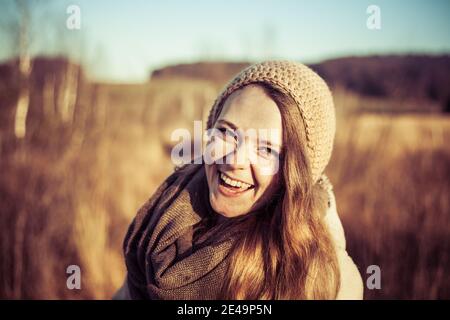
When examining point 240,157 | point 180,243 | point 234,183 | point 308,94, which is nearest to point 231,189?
point 234,183

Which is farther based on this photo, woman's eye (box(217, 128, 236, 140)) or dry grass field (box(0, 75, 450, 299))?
dry grass field (box(0, 75, 450, 299))

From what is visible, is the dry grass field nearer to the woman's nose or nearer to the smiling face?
the smiling face

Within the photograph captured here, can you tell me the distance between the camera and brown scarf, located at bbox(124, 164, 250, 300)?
1273 millimetres

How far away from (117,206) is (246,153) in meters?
3.63

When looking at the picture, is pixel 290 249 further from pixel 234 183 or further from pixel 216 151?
pixel 216 151

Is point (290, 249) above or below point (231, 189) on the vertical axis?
below

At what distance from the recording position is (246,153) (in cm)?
124

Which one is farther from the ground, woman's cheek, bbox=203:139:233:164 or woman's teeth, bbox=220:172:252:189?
woman's cheek, bbox=203:139:233:164

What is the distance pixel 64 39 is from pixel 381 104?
7.02 meters

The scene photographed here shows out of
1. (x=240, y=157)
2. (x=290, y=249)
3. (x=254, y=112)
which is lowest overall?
(x=290, y=249)

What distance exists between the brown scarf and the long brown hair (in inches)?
3.0

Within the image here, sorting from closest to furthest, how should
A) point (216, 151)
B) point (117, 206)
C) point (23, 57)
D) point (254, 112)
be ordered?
point (254, 112)
point (216, 151)
point (117, 206)
point (23, 57)

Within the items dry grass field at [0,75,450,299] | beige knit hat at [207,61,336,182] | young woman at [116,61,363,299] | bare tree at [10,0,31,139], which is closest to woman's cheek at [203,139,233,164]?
young woman at [116,61,363,299]
